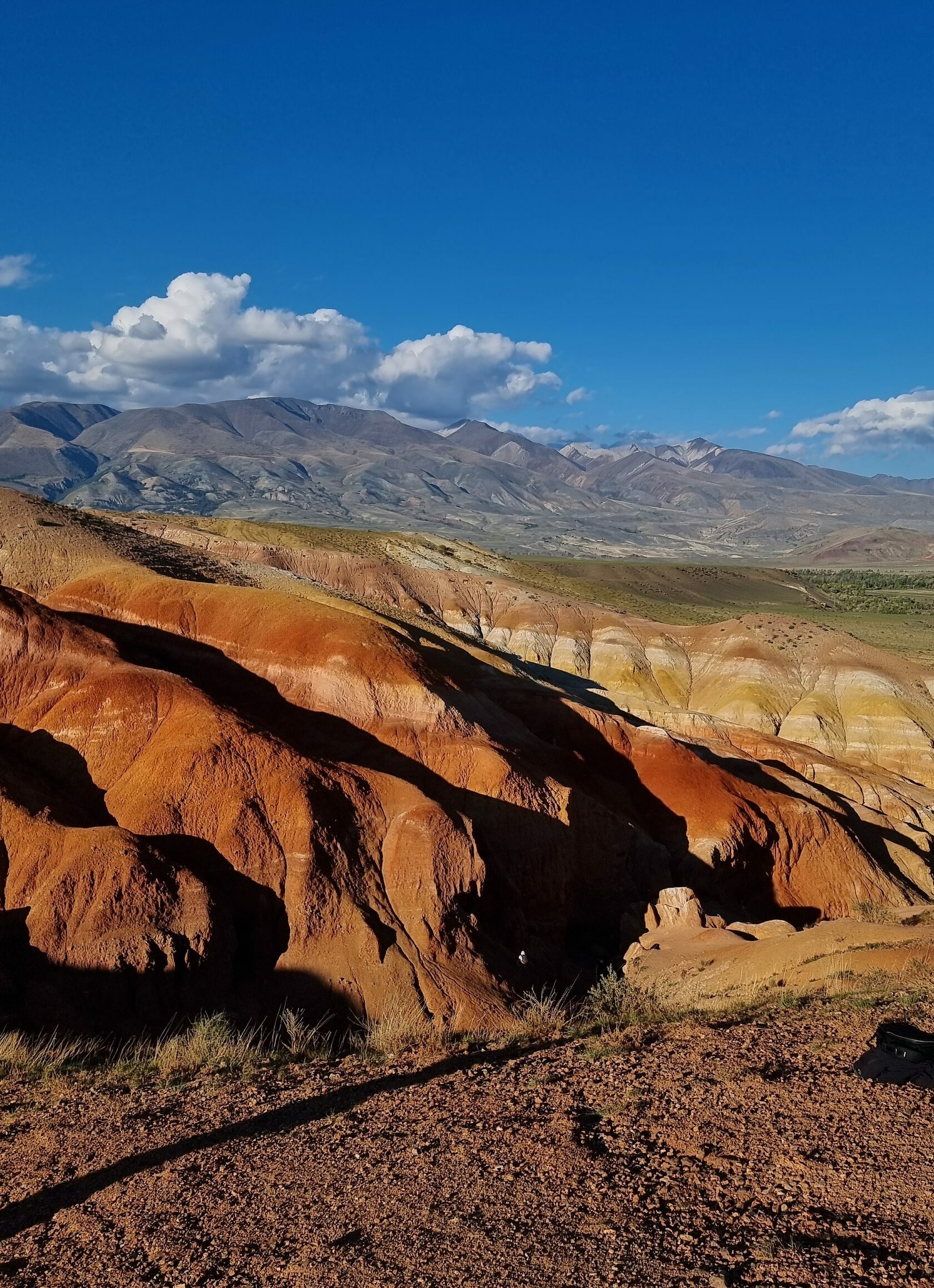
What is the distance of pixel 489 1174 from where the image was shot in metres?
7.27

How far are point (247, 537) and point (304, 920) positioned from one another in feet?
218

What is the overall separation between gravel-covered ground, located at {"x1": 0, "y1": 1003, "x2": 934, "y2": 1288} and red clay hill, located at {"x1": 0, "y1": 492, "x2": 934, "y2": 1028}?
15.4 ft

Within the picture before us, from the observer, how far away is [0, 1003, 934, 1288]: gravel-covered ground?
6148 mm

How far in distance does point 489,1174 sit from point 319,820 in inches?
401

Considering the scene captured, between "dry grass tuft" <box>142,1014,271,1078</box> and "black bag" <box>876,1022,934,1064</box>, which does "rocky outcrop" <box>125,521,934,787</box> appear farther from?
"dry grass tuft" <box>142,1014,271,1078</box>

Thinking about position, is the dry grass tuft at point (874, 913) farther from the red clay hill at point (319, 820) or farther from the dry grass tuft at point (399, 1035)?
the dry grass tuft at point (399, 1035)

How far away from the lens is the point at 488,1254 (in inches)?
244

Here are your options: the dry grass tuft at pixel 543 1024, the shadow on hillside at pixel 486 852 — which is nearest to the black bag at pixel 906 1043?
the dry grass tuft at pixel 543 1024

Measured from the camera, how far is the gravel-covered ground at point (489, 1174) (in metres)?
6.15

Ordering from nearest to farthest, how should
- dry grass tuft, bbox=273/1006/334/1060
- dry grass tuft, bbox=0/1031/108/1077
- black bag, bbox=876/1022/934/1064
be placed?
black bag, bbox=876/1022/934/1064
dry grass tuft, bbox=0/1031/108/1077
dry grass tuft, bbox=273/1006/334/1060

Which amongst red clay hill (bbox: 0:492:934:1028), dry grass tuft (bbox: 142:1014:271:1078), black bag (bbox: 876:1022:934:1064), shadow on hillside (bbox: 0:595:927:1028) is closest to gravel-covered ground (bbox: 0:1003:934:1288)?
black bag (bbox: 876:1022:934:1064)

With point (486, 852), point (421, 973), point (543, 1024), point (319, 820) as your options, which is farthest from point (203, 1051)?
point (486, 852)

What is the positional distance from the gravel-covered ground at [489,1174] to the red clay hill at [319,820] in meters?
4.70

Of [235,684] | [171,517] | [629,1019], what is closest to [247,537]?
[171,517]
